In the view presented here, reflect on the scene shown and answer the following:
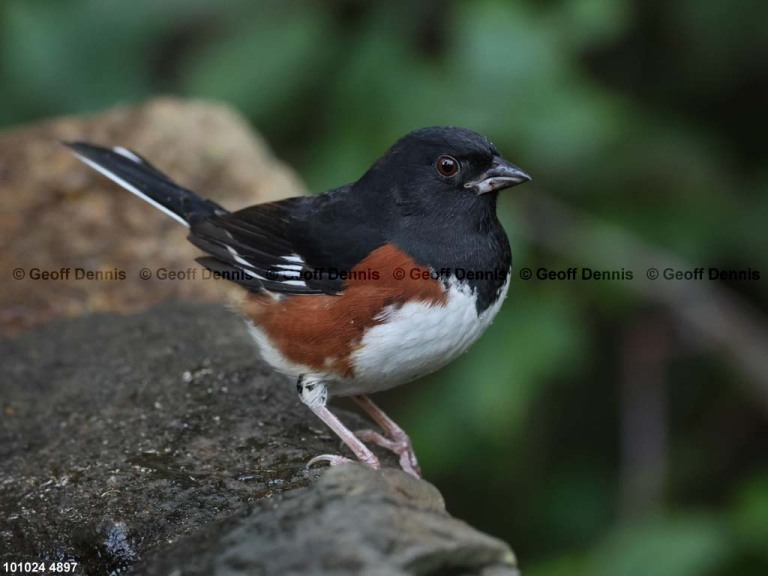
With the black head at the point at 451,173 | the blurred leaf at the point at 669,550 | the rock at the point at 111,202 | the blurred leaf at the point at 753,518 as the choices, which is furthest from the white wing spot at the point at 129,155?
the blurred leaf at the point at 753,518

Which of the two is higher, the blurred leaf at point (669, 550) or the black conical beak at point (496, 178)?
the black conical beak at point (496, 178)

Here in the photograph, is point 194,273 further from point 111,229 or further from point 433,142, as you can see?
point 433,142

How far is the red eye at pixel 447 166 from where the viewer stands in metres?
2.95

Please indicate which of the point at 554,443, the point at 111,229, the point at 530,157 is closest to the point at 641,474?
the point at 554,443

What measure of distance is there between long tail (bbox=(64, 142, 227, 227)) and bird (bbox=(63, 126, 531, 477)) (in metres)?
0.16

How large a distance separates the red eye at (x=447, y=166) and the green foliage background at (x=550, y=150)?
1.03 m

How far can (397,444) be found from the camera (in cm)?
310

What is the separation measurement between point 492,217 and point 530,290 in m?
1.06

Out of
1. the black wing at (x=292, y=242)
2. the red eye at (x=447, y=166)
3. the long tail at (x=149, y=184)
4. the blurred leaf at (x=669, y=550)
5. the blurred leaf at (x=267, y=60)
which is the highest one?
the blurred leaf at (x=267, y=60)

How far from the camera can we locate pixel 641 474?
14.0 feet

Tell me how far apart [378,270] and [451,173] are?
385 millimetres

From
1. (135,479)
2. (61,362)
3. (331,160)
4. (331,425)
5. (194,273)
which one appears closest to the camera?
(135,479)

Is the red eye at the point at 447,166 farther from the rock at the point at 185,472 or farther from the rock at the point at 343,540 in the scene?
the rock at the point at 343,540

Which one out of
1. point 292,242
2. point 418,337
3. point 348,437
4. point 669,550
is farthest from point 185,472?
point 669,550
